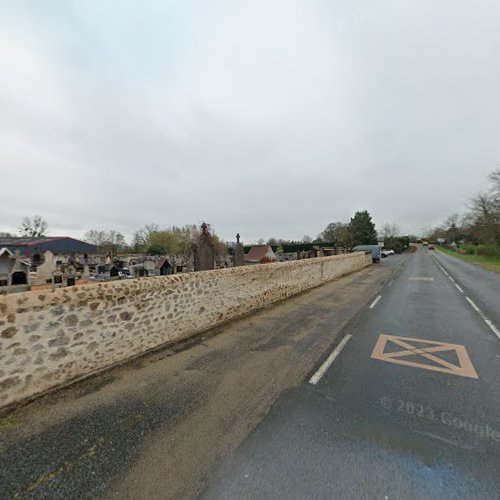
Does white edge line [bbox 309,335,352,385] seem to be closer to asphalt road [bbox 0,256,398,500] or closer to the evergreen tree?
asphalt road [bbox 0,256,398,500]

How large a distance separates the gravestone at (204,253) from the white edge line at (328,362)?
7535mm

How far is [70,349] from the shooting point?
145 inches

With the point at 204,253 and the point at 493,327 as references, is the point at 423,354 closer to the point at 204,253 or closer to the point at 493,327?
the point at 493,327

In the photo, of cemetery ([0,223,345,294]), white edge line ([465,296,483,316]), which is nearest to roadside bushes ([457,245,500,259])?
cemetery ([0,223,345,294])

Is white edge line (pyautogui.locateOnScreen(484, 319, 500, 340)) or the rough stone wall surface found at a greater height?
the rough stone wall surface

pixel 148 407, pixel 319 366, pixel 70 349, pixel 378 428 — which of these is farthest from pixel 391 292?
pixel 70 349

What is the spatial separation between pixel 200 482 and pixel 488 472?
103 inches

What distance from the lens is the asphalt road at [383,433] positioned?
211cm

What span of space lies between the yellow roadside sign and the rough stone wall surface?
155 inches

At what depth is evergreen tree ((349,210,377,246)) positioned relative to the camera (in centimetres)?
5272

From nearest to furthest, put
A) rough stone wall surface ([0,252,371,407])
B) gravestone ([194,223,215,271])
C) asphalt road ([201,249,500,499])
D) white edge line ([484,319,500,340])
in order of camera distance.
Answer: asphalt road ([201,249,500,499]), rough stone wall surface ([0,252,371,407]), white edge line ([484,319,500,340]), gravestone ([194,223,215,271])

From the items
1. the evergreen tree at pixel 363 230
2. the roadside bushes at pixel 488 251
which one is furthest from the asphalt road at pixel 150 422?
the evergreen tree at pixel 363 230

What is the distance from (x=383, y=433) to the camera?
269 centimetres

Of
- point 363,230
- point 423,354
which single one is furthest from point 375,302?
point 363,230
